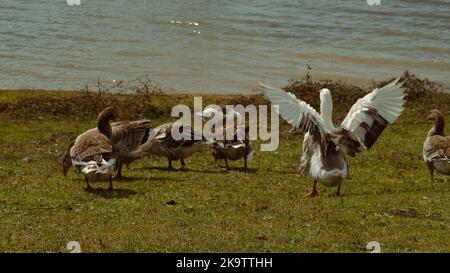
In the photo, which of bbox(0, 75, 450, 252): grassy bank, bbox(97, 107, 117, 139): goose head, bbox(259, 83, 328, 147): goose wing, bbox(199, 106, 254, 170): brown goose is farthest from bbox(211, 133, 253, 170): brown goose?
bbox(259, 83, 328, 147): goose wing

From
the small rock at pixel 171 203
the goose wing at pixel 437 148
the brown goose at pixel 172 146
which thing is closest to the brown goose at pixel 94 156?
the small rock at pixel 171 203

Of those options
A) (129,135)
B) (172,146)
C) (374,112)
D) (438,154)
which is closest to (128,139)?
(129,135)

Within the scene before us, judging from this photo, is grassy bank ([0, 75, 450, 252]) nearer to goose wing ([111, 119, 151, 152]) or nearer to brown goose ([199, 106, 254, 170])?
brown goose ([199, 106, 254, 170])

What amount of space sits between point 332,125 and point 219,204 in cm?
254

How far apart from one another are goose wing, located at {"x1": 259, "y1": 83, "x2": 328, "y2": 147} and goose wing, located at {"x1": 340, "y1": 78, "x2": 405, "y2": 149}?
34.6 inches

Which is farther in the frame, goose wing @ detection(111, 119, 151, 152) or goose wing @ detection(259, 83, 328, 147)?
goose wing @ detection(111, 119, 151, 152)

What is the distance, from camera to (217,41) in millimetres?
42812

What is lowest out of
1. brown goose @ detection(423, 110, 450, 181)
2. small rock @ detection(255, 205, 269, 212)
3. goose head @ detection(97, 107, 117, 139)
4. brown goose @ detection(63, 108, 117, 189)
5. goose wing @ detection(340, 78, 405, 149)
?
small rock @ detection(255, 205, 269, 212)

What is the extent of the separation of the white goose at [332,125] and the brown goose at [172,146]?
4.01 metres

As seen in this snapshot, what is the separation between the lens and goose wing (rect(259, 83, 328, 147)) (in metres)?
13.9

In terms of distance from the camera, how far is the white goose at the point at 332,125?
551 inches

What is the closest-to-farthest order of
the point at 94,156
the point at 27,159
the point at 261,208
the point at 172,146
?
the point at 261,208 → the point at 94,156 → the point at 172,146 → the point at 27,159

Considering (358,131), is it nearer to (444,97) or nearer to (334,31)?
(444,97)

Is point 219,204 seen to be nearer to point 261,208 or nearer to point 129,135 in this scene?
point 261,208
